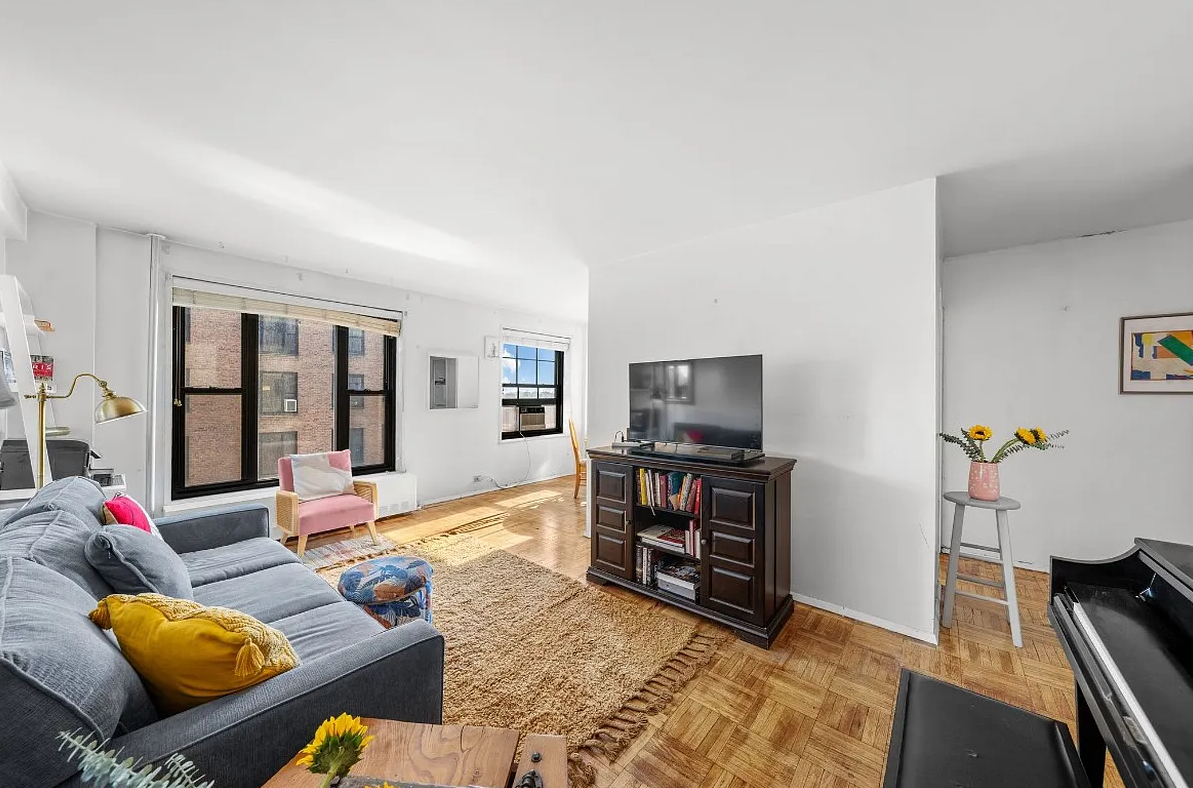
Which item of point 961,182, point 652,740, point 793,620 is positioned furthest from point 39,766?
point 961,182

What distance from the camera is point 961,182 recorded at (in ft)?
7.99

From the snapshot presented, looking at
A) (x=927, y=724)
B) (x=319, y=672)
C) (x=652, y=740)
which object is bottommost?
(x=652, y=740)

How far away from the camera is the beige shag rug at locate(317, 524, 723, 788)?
5.88 ft

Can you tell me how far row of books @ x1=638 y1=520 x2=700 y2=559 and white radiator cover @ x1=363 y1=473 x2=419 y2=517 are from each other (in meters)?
→ 2.81

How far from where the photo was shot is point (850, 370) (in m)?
2.65

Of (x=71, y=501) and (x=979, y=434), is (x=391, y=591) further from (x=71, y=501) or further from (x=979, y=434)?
(x=979, y=434)

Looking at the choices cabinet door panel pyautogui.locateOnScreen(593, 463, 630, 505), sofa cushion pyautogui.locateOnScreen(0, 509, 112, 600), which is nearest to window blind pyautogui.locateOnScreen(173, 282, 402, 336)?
sofa cushion pyautogui.locateOnScreen(0, 509, 112, 600)

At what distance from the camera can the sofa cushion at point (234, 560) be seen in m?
2.11

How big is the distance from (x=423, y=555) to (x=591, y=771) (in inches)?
92.6

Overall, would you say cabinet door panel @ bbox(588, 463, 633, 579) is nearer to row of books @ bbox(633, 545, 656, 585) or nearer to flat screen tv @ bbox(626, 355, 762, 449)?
row of books @ bbox(633, 545, 656, 585)

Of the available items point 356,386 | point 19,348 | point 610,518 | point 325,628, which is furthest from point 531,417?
point 325,628

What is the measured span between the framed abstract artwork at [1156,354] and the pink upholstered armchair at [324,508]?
542cm

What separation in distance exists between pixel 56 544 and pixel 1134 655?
2.89 m

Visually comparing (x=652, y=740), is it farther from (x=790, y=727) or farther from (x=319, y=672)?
(x=319, y=672)
